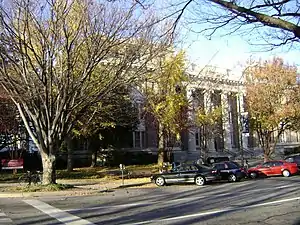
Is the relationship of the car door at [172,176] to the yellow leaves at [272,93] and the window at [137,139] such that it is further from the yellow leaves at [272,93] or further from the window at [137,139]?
the window at [137,139]

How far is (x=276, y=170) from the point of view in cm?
3150

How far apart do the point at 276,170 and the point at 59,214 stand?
21.6 m

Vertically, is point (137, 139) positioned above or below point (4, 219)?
above

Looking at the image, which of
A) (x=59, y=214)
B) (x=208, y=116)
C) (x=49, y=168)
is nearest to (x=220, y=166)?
(x=49, y=168)

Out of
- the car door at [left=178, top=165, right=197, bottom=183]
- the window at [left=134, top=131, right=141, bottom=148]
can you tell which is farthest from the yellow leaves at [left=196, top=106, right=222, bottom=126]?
the window at [left=134, top=131, right=141, bottom=148]

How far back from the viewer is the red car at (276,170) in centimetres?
3122

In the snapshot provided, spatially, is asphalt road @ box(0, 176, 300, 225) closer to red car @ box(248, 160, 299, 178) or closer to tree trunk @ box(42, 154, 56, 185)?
tree trunk @ box(42, 154, 56, 185)

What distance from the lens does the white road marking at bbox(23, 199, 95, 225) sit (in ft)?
37.5

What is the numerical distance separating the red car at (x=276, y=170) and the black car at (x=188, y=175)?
245 inches

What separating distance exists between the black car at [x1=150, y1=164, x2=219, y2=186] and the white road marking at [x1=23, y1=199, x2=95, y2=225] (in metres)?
10.4

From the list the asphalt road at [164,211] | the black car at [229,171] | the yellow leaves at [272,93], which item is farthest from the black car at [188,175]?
the yellow leaves at [272,93]

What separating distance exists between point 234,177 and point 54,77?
1237 cm

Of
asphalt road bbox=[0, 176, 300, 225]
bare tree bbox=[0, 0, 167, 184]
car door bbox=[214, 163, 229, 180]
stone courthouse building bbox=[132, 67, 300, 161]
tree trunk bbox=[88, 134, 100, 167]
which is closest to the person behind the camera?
asphalt road bbox=[0, 176, 300, 225]

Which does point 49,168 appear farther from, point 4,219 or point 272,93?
point 272,93
